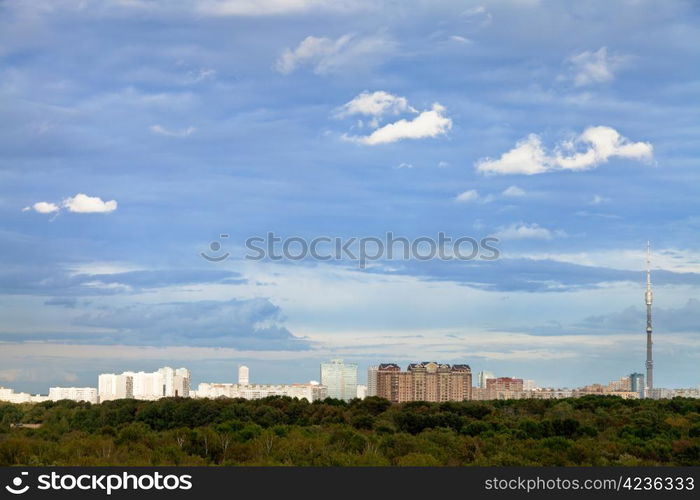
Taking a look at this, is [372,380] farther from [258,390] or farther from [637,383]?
[637,383]

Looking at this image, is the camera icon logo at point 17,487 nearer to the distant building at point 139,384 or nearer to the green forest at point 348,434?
the green forest at point 348,434

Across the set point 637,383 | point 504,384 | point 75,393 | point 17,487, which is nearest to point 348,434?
point 17,487

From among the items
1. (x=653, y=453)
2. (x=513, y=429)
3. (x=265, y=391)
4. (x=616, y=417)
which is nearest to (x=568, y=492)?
(x=653, y=453)

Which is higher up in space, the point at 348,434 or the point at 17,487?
the point at 17,487

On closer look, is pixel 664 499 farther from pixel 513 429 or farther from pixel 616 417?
pixel 616 417

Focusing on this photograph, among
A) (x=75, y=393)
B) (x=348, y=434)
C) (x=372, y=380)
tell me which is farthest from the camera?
(x=372, y=380)

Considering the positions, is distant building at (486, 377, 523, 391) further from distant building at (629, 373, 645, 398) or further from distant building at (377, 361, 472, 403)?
distant building at (629, 373, 645, 398)
